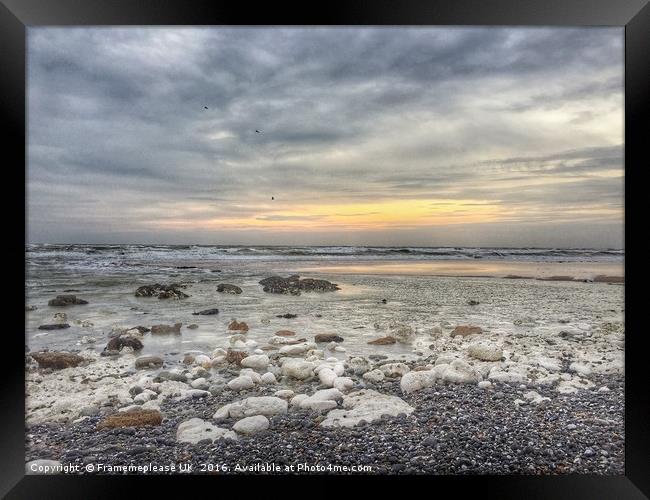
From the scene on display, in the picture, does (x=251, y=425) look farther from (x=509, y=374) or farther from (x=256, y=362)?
(x=509, y=374)

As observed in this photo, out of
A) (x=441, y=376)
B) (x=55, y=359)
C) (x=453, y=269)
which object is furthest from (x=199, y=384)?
(x=453, y=269)

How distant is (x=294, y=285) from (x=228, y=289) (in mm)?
595

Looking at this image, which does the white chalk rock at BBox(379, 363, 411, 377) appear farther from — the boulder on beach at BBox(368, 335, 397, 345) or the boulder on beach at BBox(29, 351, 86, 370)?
the boulder on beach at BBox(29, 351, 86, 370)

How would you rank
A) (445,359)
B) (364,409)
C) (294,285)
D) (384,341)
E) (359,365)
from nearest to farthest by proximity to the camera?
(364,409) < (359,365) < (445,359) < (384,341) < (294,285)

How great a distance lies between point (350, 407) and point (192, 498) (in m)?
0.92

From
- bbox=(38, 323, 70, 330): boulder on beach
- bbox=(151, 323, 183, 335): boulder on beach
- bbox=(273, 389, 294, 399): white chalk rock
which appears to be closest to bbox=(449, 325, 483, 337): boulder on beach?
bbox=(273, 389, 294, 399): white chalk rock

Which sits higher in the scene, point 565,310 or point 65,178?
point 65,178

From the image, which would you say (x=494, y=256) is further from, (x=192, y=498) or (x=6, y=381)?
(x=6, y=381)

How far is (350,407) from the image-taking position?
2141 mm

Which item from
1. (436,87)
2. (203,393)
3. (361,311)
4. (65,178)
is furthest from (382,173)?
(65,178)

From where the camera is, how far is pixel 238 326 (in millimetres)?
2822

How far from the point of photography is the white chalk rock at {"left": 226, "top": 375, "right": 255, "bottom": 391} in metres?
2.29

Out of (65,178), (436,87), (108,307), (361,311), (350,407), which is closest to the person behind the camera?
(350,407)

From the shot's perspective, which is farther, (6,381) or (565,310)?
(565,310)
